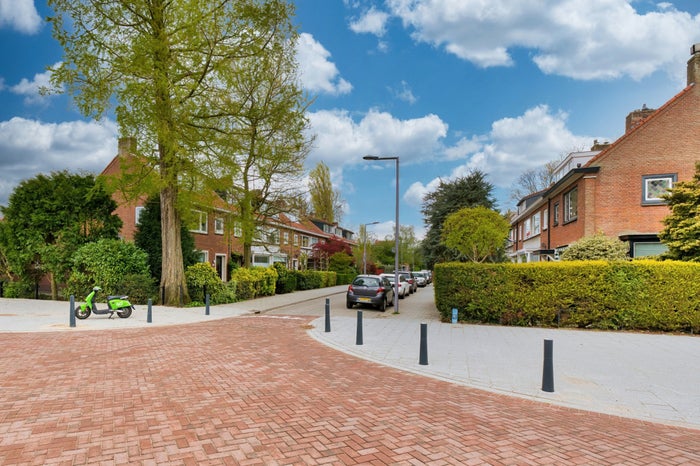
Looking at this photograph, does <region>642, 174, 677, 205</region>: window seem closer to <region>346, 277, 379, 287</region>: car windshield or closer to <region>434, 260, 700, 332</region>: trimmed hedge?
<region>434, 260, 700, 332</region>: trimmed hedge

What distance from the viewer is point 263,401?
5.75m

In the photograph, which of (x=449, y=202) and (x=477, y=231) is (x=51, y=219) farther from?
(x=449, y=202)

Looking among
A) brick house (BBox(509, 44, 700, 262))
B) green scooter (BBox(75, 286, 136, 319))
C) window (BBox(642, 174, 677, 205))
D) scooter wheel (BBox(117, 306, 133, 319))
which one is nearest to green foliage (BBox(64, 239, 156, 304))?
green scooter (BBox(75, 286, 136, 319))

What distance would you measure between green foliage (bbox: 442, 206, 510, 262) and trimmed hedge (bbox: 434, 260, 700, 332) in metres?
4.63

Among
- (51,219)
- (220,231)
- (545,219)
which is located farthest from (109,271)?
(545,219)

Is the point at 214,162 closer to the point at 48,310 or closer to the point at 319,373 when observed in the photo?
the point at 48,310

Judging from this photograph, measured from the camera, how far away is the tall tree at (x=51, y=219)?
19.1 metres

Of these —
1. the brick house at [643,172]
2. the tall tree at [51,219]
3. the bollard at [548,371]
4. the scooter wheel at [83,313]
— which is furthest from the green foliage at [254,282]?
the bollard at [548,371]

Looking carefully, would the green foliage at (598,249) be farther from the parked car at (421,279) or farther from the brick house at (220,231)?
the parked car at (421,279)

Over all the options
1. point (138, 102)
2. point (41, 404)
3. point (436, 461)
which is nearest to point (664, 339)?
point (436, 461)

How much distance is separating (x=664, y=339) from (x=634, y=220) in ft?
25.5

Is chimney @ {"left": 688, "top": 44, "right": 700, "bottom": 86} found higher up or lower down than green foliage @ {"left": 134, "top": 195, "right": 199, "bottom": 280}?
higher up

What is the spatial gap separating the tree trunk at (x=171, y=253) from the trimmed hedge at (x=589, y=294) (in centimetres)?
1231

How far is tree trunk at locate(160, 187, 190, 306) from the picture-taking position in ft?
60.4
